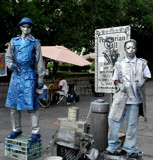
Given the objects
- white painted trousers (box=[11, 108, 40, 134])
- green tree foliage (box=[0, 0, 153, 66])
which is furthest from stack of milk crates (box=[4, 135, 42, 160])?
green tree foliage (box=[0, 0, 153, 66])

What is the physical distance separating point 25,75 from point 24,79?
2.8 inches

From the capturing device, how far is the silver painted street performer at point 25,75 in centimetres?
450

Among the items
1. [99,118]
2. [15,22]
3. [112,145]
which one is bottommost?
[112,145]

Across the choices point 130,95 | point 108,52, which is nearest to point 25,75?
point 130,95

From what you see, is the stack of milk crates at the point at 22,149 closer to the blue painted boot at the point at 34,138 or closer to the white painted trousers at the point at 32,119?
the blue painted boot at the point at 34,138

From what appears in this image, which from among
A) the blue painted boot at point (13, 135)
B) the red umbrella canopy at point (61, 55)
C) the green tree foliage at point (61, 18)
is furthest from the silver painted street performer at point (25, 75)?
the green tree foliage at point (61, 18)

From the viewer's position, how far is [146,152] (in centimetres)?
513

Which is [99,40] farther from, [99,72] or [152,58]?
[152,58]

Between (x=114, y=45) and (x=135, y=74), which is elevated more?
(x=114, y=45)

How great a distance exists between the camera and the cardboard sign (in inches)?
214

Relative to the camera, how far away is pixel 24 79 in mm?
4527

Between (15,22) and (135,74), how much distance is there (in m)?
13.6

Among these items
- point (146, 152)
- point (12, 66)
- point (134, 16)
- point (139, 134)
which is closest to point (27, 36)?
point (12, 66)

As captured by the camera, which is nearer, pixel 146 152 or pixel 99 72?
pixel 146 152
